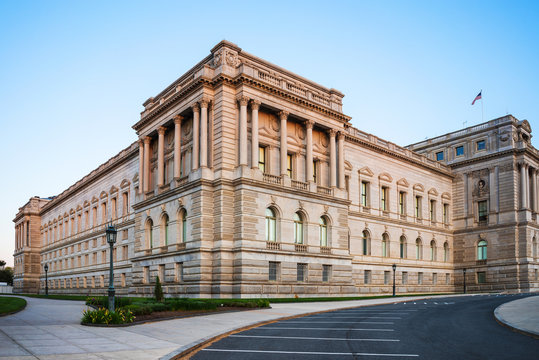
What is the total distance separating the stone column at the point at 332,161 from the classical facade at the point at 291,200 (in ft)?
0.75

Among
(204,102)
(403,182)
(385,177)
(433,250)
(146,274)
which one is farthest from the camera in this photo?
(433,250)

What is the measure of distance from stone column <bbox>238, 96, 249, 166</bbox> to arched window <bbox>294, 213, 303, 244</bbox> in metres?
7.75

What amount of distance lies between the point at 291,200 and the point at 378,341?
2957 centimetres

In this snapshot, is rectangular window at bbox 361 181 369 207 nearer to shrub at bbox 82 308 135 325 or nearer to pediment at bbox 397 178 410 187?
pediment at bbox 397 178 410 187

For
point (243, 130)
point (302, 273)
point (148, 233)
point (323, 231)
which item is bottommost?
point (302, 273)

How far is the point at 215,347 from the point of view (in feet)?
51.0

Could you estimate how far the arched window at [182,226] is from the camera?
4491cm

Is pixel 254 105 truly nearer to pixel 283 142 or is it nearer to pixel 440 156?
pixel 283 142

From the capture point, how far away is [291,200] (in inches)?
1797

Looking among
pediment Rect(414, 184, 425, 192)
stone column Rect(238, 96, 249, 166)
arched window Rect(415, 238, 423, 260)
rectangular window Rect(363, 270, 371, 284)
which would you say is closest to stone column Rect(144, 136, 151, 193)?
stone column Rect(238, 96, 249, 166)

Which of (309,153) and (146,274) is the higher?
(309,153)

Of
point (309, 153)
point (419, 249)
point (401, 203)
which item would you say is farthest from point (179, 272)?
point (419, 249)

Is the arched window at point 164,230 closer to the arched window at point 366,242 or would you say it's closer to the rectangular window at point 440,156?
the arched window at point 366,242

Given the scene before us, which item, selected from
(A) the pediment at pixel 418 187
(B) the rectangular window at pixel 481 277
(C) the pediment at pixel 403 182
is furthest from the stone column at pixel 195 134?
(B) the rectangular window at pixel 481 277
